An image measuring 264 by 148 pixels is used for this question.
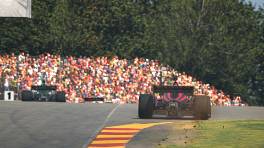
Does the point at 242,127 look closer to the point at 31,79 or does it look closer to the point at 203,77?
the point at 31,79

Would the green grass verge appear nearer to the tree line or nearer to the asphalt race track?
the asphalt race track

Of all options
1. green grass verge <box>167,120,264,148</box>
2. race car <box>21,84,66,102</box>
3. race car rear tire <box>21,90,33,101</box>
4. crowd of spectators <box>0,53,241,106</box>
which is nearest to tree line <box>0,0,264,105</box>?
crowd of spectators <box>0,53,241,106</box>

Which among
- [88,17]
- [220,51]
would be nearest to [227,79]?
[220,51]

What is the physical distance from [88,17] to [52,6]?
4.02 metres

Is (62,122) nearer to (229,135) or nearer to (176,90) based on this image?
(176,90)

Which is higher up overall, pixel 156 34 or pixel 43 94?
pixel 156 34

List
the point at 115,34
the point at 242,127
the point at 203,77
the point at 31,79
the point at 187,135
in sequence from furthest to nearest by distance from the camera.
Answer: the point at 115,34
the point at 203,77
the point at 31,79
the point at 242,127
the point at 187,135

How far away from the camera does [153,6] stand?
3583 inches

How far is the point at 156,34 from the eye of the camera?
271ft

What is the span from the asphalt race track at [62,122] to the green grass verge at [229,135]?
1271 mm

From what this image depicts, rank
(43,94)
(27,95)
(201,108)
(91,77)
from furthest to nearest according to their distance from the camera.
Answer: (91,77)
(43,94)
(27,95)
(201,108)

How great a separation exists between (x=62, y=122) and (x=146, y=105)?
12.6ft

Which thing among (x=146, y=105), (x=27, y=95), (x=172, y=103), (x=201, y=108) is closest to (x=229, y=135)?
(x=201, y=108)

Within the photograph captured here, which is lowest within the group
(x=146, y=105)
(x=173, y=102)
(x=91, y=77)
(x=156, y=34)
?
(x=146, y=105)
